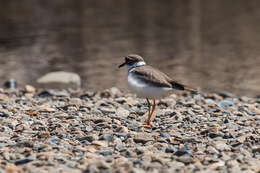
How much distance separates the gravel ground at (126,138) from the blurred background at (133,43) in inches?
285

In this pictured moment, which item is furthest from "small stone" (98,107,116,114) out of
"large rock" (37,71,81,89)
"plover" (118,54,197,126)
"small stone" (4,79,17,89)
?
"small stone" (4,79,17,89)

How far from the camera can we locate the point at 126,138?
29.8 ft

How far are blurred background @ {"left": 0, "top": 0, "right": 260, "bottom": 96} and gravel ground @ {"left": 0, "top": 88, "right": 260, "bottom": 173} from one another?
23.8 feet

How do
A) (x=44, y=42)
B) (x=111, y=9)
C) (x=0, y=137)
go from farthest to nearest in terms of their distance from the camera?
(x=111, y=9) → (x=44, y=42) → (x=0, y=137)

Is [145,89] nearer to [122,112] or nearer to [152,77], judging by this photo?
[152,77]

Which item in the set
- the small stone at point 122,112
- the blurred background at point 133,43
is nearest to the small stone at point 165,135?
the small stone at point 122,112

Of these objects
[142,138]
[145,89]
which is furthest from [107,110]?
[142,138]

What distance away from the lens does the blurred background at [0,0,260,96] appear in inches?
856

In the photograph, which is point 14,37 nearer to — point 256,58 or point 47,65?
A: point 47,65

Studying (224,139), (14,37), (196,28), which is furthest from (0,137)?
(196,28)

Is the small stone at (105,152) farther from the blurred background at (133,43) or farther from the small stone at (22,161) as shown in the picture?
the blurred background at (133,43)

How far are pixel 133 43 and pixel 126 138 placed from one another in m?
22.9

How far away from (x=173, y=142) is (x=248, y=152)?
1458mm

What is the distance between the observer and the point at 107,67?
23375mm
